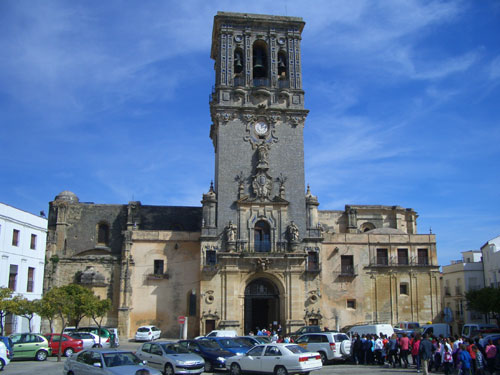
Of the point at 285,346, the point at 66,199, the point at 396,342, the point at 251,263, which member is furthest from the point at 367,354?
the point at 66,199

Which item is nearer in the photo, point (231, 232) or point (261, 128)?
point (231, 232)

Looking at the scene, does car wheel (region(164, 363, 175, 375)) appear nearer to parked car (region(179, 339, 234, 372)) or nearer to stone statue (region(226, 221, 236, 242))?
parked car (region(179, 339, 234, 372))

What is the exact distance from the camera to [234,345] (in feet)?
80.3

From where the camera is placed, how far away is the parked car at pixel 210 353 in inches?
886

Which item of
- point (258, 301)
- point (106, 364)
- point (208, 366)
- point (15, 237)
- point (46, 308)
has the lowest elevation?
point (208, 366)

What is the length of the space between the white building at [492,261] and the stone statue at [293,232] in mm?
18591

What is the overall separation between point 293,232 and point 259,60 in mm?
14931

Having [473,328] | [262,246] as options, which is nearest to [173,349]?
[473,328]

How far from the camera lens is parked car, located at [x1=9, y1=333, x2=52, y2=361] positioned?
26.8 m

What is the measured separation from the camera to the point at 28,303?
29.6 metres

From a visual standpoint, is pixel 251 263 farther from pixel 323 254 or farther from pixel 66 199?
pixel 66 199

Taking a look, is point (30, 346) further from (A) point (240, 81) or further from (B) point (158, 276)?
(A) point (240, 81)

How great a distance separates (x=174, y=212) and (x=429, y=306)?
75.2 ft

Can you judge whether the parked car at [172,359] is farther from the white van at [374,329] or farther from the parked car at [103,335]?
the white van at [374,329]
